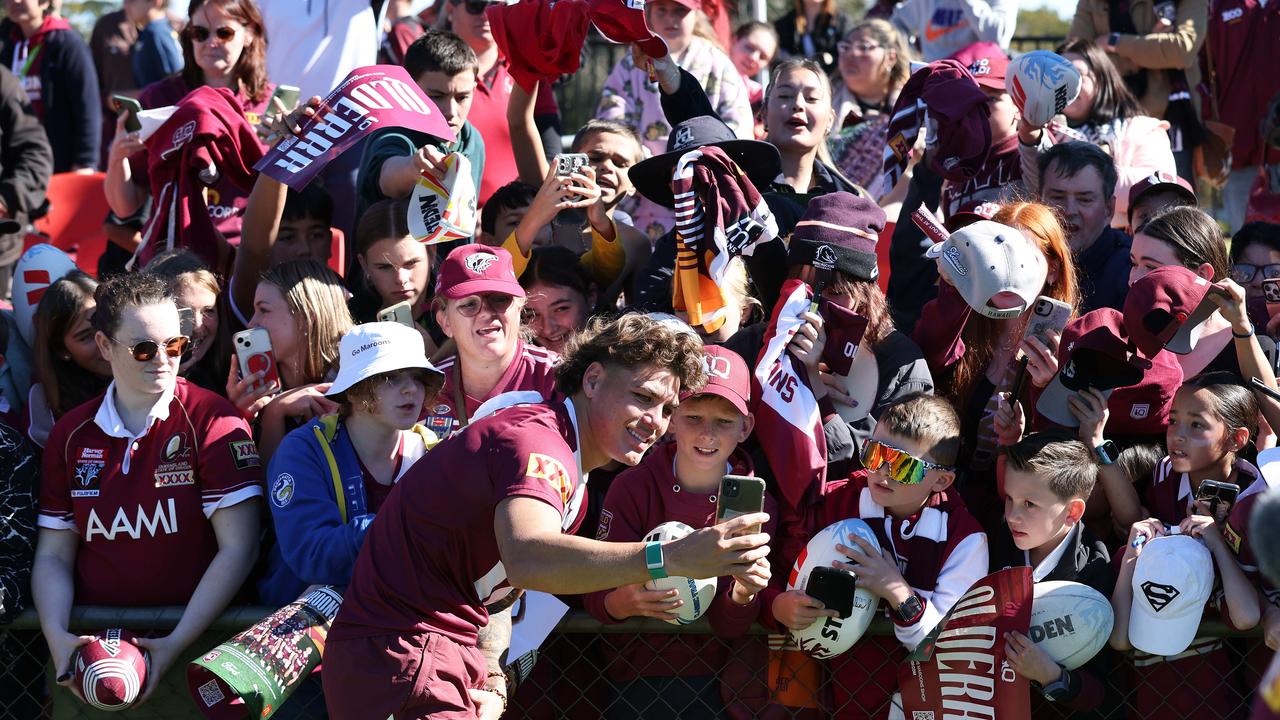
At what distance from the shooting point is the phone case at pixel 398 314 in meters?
5.09

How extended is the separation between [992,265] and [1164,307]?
0.55 meters

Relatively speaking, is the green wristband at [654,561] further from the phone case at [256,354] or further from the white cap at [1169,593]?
the phone case at [256,354]

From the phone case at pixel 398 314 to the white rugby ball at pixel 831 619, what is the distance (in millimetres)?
1715

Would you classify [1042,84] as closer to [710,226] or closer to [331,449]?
[710,226]

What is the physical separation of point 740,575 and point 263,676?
1.51m

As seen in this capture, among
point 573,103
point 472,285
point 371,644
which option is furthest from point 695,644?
point 573,103

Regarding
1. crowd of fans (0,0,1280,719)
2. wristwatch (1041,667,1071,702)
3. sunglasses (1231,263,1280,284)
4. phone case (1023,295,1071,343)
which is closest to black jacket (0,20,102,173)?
crowd of fans (0,0,1280,719)

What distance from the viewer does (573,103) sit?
1095 centimetres

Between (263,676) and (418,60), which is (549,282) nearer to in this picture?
(418,60)

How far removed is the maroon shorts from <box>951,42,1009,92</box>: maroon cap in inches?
137

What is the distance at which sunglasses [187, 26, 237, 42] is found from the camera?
6.23 m

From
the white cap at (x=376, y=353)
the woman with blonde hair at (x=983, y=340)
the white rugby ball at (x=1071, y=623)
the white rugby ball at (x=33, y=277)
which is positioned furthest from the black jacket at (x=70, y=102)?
the white rugby ball at (x=1071, y=623)

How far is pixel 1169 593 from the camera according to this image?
4.05 meters

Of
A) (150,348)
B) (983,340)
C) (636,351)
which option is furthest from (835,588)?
(150,348)
